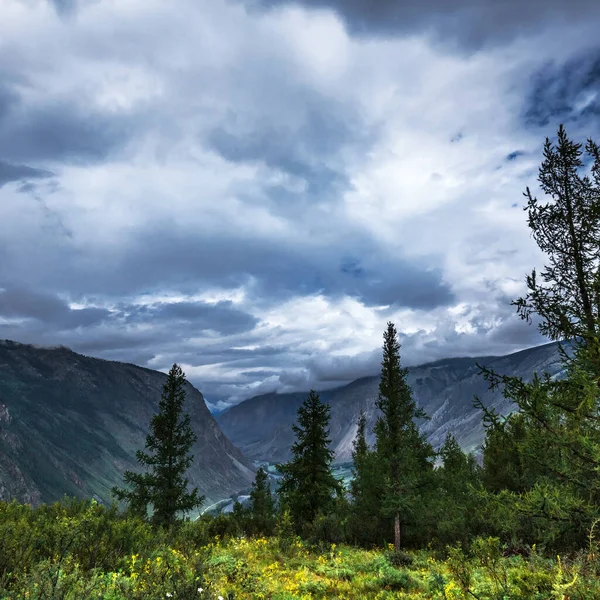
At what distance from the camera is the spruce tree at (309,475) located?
30078mm

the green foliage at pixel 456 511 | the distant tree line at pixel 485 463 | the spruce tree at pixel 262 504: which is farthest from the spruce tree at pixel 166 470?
the green foliage at pixel 456 511

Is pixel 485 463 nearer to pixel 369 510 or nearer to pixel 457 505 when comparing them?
pixel 369 510

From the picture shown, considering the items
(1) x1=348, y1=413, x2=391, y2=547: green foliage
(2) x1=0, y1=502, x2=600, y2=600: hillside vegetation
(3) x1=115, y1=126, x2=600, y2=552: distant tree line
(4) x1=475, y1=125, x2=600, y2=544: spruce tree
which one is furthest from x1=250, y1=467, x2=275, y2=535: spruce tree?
(4) x1=475, y1=125, x2=600, y2=544: spruce tree

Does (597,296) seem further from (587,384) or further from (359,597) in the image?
(359,597)

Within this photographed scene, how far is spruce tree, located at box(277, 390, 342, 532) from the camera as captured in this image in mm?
30078

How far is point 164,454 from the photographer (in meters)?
31.2

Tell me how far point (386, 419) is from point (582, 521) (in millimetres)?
19889

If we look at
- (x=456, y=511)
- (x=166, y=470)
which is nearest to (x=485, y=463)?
(x=456, y=511)

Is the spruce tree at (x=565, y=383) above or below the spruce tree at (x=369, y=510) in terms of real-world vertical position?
above

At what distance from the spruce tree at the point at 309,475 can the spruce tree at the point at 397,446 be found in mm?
4897

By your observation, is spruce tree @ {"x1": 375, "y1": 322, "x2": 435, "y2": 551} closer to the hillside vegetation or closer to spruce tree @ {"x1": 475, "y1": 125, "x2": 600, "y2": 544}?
the hillside vegetation

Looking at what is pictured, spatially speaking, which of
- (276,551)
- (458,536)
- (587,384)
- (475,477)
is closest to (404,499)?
(458,536)

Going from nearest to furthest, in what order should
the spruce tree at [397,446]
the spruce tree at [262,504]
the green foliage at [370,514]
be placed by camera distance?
1. the spruce tree at [262,504]
2. the spruce tree at [397,446]
3. the green foliage at [370,514]

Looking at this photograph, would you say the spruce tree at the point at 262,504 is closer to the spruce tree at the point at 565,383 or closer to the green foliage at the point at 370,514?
the green foliage at the point at 370,514
